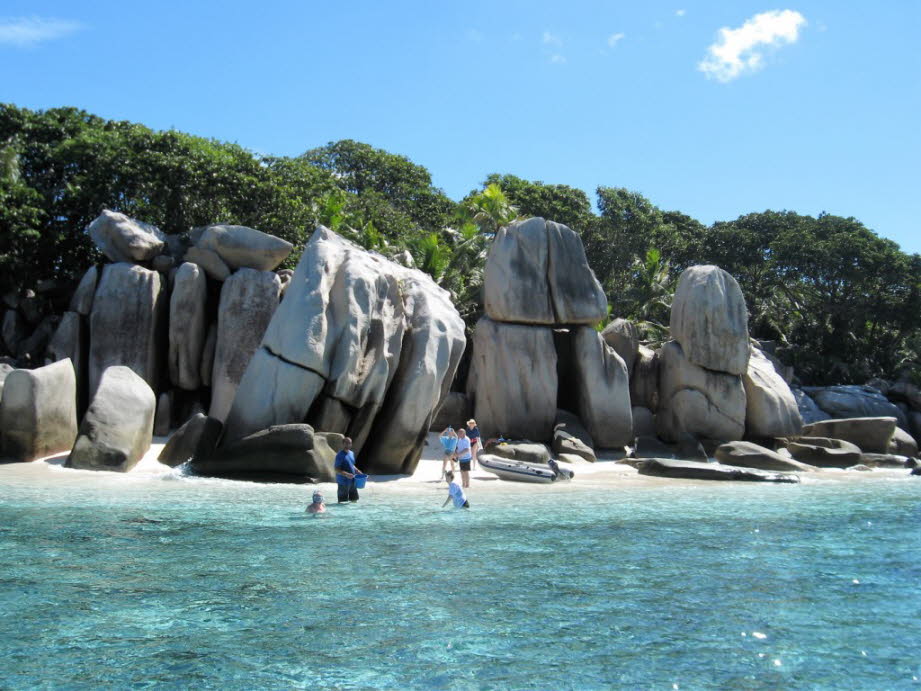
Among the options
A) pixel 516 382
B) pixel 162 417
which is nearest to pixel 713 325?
pixel 516 382

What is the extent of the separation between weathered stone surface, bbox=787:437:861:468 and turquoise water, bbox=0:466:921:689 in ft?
32.0

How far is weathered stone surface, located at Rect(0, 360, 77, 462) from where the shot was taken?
15.5 metres

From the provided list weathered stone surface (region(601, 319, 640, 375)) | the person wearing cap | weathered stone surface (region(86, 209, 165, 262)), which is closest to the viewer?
the person wearing cap

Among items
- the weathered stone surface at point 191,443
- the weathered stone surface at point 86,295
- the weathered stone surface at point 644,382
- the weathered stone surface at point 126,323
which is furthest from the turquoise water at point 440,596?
the weathered stone surface at point 644,382

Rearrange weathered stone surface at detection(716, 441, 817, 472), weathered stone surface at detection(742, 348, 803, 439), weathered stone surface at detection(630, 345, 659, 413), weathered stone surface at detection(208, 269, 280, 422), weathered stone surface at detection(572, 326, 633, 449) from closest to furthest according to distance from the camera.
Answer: weathered stone surface at detection(208, 269, 280, 422)
weathered stone surface at detection(716, 441, 817, 472)
weathered stone surface at detection(572, 326, 633, 449)
weathered stone surface at detection(742, 348, 803, 439)
weathered stone surface at detection(630, 345, 659, 413)

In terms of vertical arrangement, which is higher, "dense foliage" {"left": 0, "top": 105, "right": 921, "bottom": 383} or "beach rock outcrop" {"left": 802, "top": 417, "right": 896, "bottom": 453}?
"dense foliage" {"left": 0, "top": 105, "right": 921, "bottom": 383}

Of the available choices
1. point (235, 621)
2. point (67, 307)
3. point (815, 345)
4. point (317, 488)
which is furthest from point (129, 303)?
point (815, 345)

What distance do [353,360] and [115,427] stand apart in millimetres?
4361

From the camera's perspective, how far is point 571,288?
77.2ft

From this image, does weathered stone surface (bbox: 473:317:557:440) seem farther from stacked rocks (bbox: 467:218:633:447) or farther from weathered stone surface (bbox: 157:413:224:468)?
weathered stone surface (bbox: 157:413:224:468)

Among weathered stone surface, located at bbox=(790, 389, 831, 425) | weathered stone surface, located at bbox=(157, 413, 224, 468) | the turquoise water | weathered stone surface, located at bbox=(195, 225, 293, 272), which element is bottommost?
the turquoise water

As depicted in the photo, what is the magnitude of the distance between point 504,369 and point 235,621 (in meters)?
16.6

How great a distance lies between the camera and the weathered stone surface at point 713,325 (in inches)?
965

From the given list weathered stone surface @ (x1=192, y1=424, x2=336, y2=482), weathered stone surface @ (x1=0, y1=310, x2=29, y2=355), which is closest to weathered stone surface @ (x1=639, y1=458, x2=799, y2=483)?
weathered stone surface @ (x1=192, y1=424, x2=336, y2=482)
